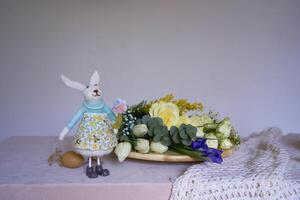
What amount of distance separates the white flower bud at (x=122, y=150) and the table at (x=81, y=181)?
0.03 meters

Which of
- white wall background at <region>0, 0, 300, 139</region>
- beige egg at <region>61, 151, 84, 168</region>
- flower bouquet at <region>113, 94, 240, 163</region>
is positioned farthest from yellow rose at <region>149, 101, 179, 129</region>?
white wall background at <region>0, 0, 300, 139</region>

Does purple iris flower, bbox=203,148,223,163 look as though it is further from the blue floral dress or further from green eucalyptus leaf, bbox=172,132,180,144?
the blue floral dress

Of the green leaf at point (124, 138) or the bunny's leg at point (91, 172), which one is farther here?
the green leaf at point (124, 138)

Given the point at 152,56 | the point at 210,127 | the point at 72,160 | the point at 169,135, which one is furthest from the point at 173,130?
the point at 152,56

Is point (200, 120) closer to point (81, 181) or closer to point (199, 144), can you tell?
point (199, 144)

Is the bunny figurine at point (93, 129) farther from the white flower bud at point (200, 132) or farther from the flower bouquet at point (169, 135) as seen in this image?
the white flower bud at point (200, 132)

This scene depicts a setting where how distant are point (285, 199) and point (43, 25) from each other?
1530mm

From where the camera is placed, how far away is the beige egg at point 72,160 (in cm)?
61

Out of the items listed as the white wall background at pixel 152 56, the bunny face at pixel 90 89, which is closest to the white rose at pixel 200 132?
the bunny face at pixel 90 89

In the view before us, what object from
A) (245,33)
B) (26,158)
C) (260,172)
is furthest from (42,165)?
(245,33)

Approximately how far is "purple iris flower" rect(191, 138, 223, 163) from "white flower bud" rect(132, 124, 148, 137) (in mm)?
116

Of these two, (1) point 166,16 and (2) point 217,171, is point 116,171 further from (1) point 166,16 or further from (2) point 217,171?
(1) point 166,16

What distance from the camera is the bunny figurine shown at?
0.58m

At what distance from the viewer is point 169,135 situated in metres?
0.67
